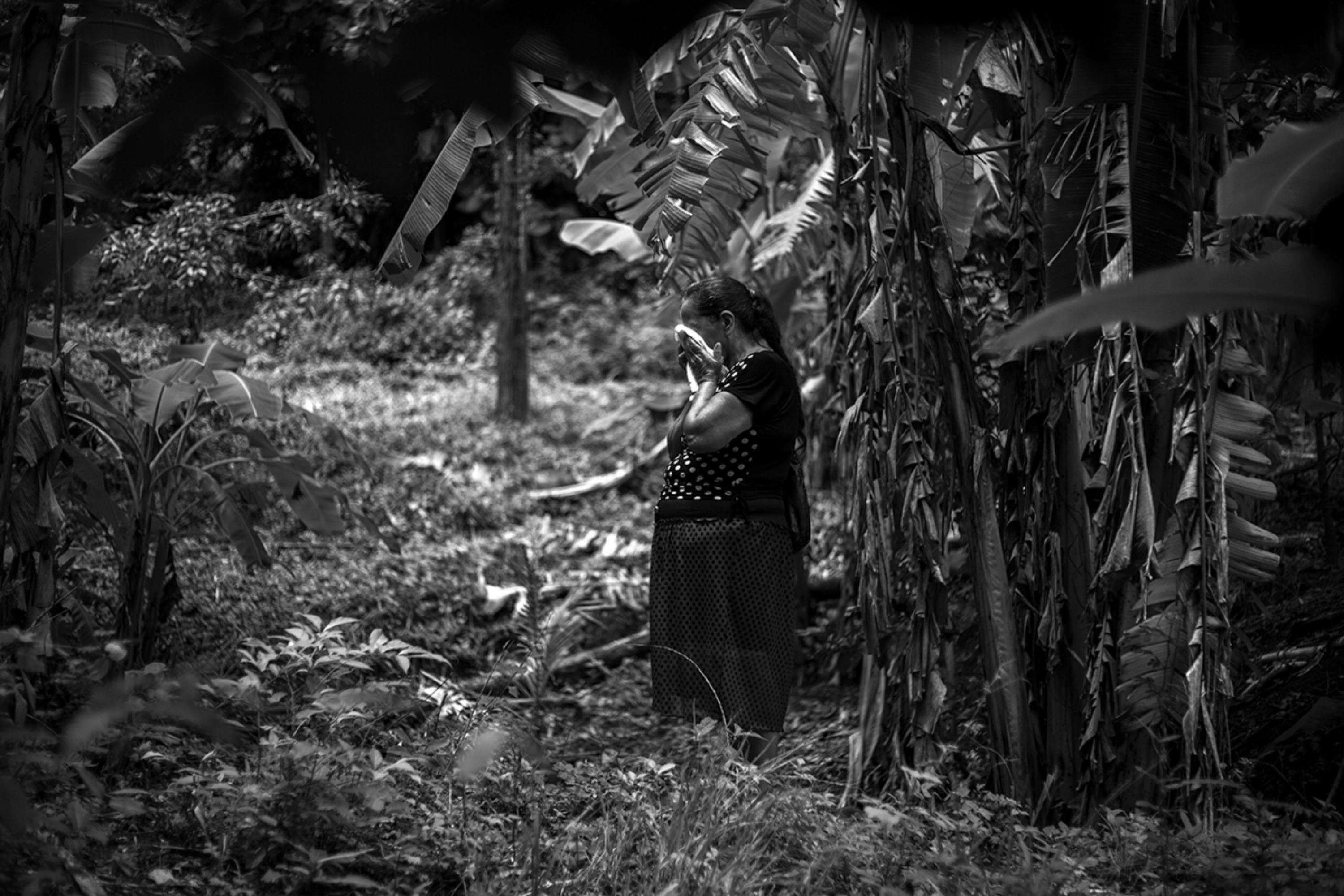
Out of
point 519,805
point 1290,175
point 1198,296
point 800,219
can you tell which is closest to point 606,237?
point 800,219

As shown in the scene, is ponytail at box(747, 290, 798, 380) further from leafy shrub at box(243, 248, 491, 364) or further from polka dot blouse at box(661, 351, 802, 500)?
leafy shrub at box(243, 248, 491, 364)

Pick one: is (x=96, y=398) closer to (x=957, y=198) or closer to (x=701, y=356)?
(x=701, y=356)

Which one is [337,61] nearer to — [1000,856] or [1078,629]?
[1000,856]

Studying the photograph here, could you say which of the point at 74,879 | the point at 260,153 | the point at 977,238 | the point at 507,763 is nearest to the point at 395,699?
the point at 507,763

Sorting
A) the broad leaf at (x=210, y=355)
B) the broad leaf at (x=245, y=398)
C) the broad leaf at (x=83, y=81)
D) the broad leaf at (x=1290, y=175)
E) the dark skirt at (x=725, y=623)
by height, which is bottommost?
the dark skirt at (x=725, y=623)

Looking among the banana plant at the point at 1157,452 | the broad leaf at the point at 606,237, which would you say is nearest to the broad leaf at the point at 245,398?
the banana plant at the point at 1157,452

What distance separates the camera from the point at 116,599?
4844 millimetres

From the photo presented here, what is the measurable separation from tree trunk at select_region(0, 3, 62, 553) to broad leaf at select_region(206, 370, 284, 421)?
1510 mm

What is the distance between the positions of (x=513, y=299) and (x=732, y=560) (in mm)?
7415

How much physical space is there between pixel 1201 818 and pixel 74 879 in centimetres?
282

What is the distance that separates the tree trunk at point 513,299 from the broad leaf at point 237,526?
604 centimetres

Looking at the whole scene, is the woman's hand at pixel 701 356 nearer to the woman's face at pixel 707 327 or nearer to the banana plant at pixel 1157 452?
the woman's face at pixel 707 327

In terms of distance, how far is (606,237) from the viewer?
25.2ft

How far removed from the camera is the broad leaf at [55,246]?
4.07 metres
